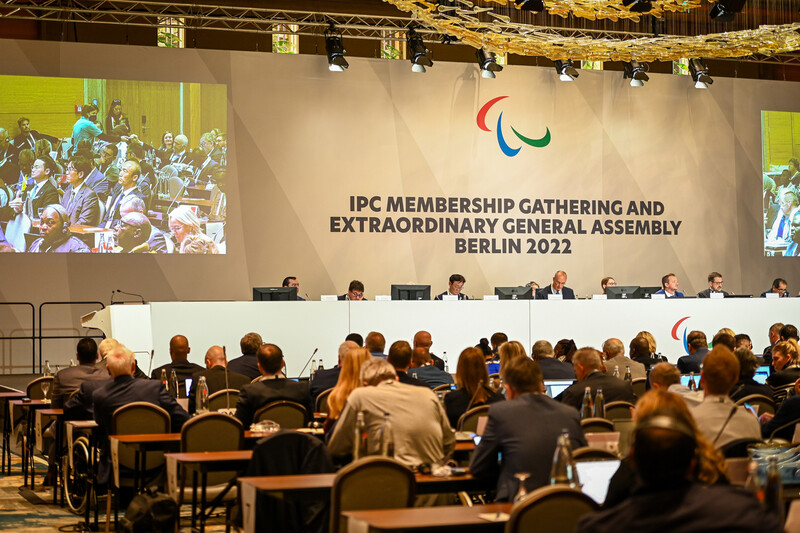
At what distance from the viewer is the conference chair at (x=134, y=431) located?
6.09 m

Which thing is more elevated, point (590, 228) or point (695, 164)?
point (695, 164)

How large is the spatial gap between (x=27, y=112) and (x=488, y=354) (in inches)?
298

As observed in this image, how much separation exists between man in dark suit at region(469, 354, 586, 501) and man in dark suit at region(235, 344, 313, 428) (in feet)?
8.04

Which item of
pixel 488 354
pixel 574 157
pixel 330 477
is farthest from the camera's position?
pixel 574 157

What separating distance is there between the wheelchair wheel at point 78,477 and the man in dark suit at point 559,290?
7233 millimetres

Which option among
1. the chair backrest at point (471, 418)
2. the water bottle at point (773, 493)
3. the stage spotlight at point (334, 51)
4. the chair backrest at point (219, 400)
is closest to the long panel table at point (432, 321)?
the chair backrest at point (219, 400)

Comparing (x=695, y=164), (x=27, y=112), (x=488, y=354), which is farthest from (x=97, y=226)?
(x=695, y=164)

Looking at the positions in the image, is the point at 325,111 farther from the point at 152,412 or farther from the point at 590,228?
the point at 152,412

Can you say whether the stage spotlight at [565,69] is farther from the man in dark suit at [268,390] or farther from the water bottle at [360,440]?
the water bottle at [360,440]

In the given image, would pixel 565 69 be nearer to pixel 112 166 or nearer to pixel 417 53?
pixel 417 53

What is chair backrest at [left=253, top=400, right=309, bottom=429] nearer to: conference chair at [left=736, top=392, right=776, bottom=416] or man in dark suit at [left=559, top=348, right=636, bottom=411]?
man in dark suit at [left=559, top=348, right=636, bottom=411]

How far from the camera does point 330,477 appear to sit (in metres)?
4.16

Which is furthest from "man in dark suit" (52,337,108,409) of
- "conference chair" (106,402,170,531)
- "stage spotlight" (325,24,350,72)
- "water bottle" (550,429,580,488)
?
"stage spotlight" (325,24,350,72)

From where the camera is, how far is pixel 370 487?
150 inches
